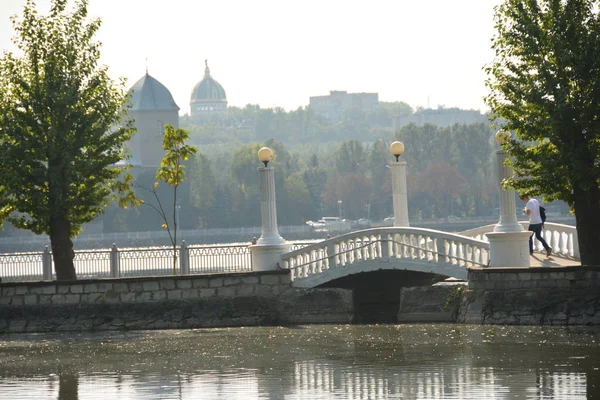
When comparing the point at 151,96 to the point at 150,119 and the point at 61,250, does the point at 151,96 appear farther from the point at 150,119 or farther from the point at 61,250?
the point at 61,250

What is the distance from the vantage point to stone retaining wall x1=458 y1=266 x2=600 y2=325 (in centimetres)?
2141

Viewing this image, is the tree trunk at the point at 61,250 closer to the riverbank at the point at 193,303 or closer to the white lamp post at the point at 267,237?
the riverbank at the point at 193,303

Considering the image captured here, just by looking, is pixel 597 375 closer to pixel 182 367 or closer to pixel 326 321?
pixel 182 367

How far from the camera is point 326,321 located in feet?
80.5

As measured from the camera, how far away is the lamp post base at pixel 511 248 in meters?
22.5

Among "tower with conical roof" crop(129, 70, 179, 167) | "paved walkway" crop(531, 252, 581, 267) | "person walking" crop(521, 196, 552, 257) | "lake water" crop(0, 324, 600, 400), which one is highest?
"tower with conical roof" crop(129, 70, 179, 167)

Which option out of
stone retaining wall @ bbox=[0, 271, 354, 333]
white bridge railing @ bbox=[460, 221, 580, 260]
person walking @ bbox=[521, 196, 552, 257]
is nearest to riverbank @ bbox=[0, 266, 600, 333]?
stone retaining wall @ bbox=[0, 271, 354, 333]

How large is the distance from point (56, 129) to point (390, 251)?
7.56 m

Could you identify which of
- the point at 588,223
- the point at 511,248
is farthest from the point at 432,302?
the point at 588,223

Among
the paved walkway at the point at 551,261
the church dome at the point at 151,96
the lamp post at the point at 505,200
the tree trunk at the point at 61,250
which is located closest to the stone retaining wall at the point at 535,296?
the lamp post at the point at 505,200

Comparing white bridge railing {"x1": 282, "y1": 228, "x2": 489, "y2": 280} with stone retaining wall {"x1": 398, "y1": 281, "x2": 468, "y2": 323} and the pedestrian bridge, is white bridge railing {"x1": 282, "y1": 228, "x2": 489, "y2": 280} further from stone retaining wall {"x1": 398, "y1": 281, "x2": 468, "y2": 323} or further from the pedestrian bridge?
stone retaining wall {"x1": 398, "y1": 281, "x2": 468, "y2": 323}

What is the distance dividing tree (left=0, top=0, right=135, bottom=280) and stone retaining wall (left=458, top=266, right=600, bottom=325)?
28.7ft

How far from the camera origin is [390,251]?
24.2m

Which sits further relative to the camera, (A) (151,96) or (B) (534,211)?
(A) (151,96)
